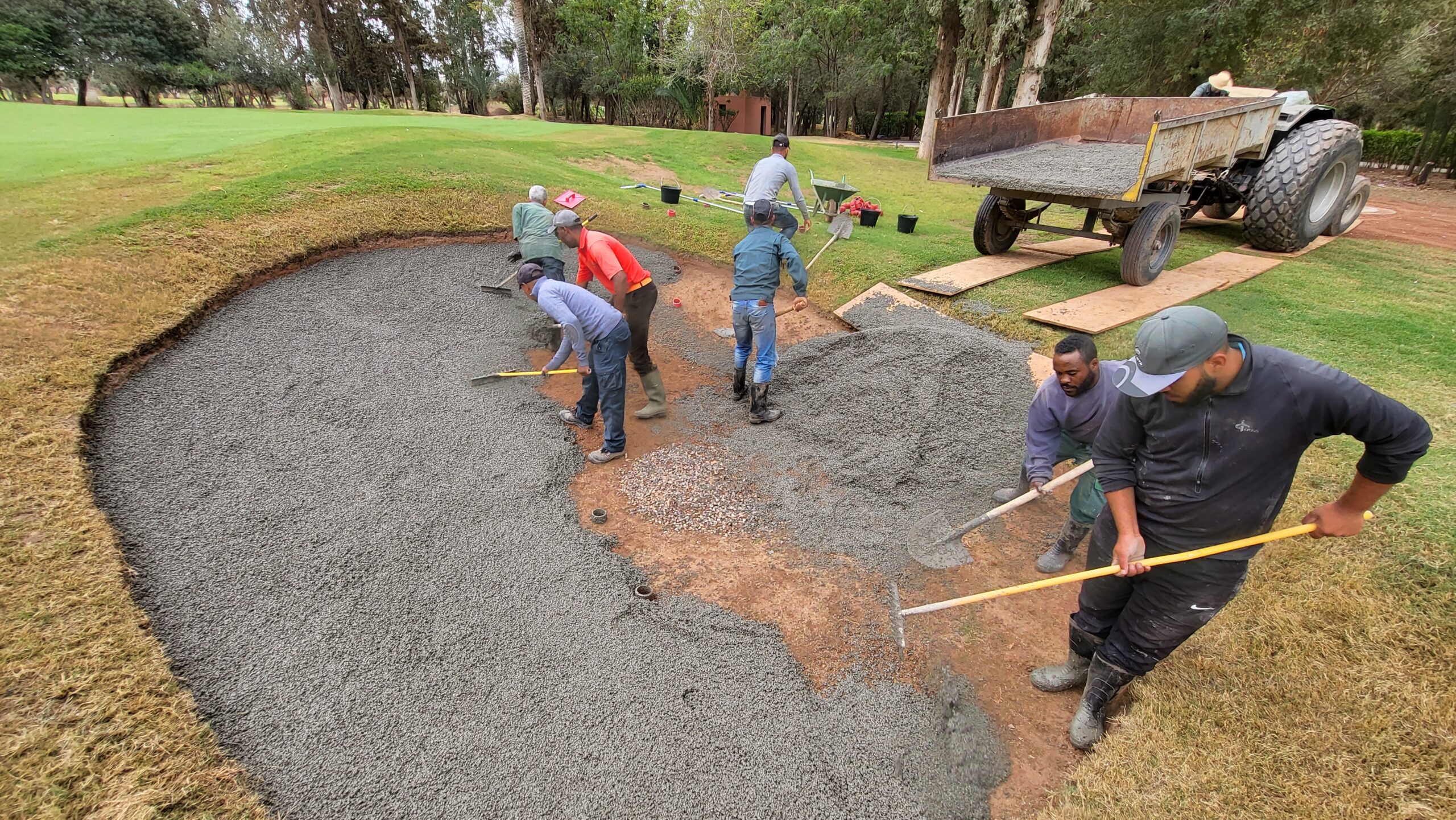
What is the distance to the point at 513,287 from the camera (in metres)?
7.76

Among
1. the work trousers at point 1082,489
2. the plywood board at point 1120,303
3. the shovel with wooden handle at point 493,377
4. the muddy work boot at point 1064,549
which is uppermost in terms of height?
the plywood board at point 1120,303

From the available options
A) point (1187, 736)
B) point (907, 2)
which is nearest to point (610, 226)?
point (1187, 736)

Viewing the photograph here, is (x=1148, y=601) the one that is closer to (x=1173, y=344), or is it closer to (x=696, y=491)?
(x=1173, y=344)

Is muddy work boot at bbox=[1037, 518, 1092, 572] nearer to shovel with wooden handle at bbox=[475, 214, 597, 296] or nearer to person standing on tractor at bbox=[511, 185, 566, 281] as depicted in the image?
person standing on tractor at bbox=[511, 185, 566, 281]

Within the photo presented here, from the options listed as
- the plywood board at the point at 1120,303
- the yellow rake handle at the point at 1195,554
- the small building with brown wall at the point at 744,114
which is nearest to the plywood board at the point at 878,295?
the plywood board at the point at 1120,303

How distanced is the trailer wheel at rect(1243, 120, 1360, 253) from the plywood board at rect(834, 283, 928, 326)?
5.14m

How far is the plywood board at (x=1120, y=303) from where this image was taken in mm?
6152

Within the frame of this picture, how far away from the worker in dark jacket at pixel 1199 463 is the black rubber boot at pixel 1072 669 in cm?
12

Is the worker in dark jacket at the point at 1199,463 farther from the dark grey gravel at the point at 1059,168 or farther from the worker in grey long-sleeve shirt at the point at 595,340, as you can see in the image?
the dark grey gravel at the point at 1059,168

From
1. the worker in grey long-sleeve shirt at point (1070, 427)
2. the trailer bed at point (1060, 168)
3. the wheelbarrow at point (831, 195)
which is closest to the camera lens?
the worker in grey long-sleeve shirt at point (1070, 427)

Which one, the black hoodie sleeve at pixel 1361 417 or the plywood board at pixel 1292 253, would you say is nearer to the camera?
the black hoodie sleeve at pixel 1361 417

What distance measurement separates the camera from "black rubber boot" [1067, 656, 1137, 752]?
2727mm

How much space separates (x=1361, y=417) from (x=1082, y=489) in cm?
181

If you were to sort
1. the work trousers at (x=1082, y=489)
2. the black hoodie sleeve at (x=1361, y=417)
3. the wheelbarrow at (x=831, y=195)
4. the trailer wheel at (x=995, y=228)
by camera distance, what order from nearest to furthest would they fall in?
the black hoodie sleeve at (x=1361, y=417) → the work trousers at (x=1082, y=489) → the trailer wheel at (x=995, y=228) → the wheelbarrow at (x=831, y=195)
